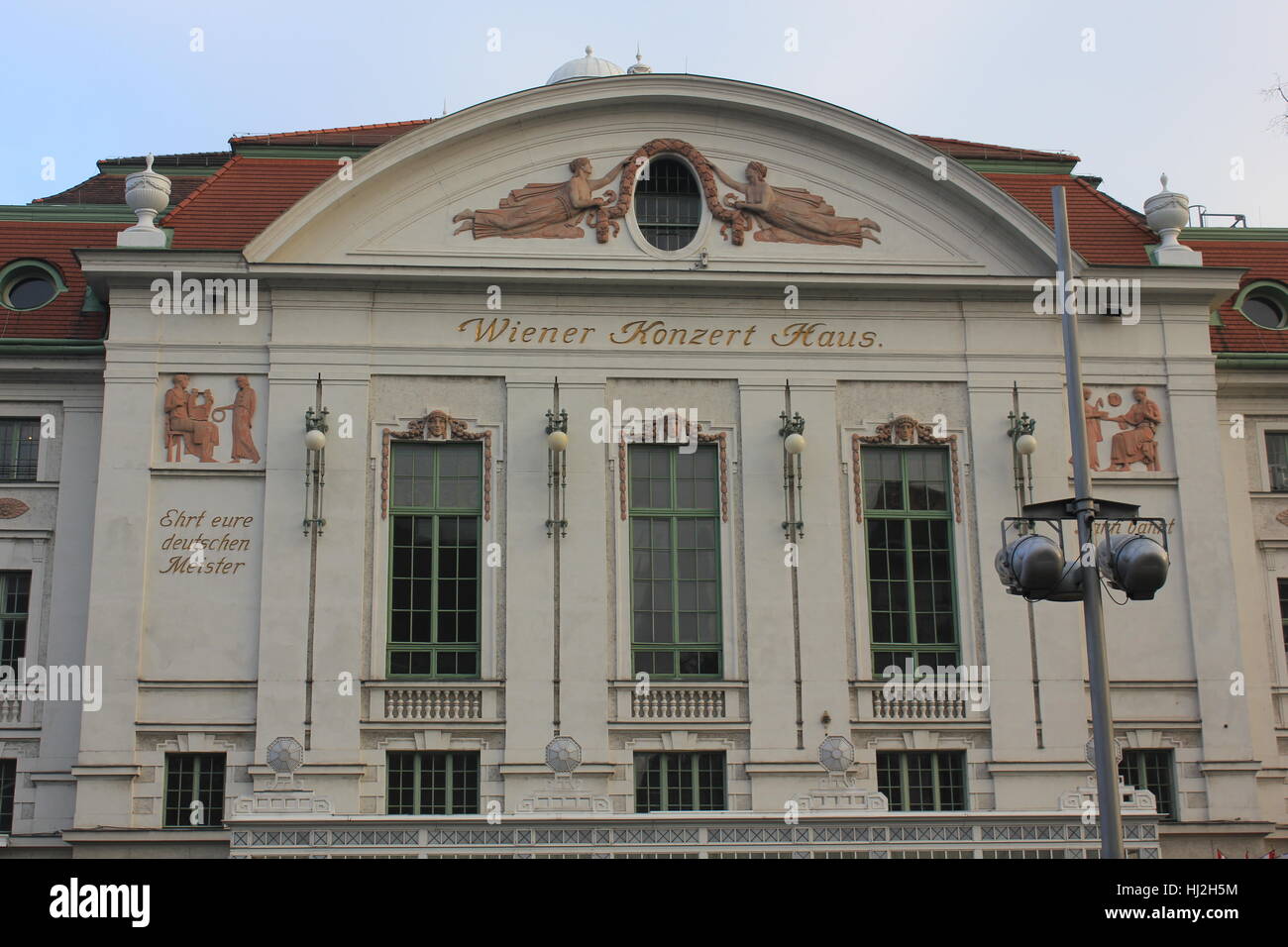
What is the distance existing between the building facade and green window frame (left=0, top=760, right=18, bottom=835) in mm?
114

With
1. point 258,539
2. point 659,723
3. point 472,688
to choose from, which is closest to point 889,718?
point 659,723

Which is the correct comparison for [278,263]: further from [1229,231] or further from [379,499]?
[1229,231]

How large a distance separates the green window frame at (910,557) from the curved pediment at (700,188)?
355 centimetres

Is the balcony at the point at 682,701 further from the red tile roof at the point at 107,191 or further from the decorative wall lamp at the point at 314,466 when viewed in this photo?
the red tile roof at the point at 107,191

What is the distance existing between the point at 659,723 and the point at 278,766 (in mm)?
6052

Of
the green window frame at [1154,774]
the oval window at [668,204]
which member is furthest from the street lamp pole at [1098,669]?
the oval window at [668,204]

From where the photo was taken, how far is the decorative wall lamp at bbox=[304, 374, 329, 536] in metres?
25.7

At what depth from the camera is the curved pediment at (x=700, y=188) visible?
2706cm

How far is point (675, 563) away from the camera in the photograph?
26.3m

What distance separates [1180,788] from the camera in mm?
25859

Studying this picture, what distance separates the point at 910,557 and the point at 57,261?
16.6 meters

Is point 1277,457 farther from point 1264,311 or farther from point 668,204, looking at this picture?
point 668,204

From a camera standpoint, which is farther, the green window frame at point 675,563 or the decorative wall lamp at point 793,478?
the decorative wall lamp at point 793,478

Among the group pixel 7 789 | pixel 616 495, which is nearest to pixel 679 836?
pixel 616 495
